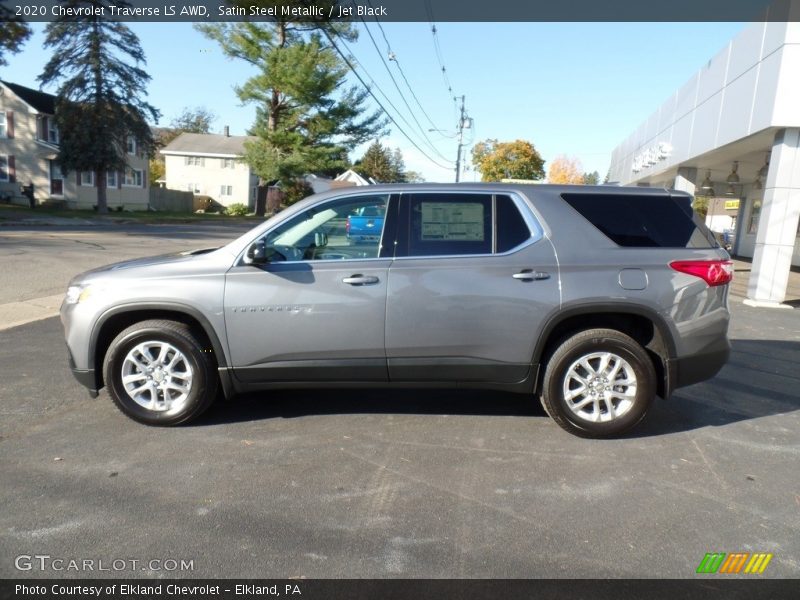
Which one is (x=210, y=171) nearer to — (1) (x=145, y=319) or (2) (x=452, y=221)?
(1) (x=145, y=319)

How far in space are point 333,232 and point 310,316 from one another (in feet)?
2.32

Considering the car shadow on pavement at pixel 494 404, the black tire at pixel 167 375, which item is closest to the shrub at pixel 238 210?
the car shadow on pavement at pixel 494 404

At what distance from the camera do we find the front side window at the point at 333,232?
4.45 metres

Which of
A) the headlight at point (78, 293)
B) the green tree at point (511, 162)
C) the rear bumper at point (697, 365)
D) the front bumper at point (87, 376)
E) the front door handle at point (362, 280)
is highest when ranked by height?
the green tree at point (511, 162)

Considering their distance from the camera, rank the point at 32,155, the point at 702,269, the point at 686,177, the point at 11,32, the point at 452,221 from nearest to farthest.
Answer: the point at 702,269 → the point at 452,221 → the point at 686,177 → the point at 11,32 → the point at 32,155

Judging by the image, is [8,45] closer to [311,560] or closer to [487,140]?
[311,560]

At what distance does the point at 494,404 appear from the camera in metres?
5.20

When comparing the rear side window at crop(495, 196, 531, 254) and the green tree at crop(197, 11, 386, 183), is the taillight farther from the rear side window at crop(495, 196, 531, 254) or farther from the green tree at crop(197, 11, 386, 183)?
the green tree at crop(197, 11, 386, 183)

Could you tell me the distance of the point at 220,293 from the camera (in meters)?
4.30

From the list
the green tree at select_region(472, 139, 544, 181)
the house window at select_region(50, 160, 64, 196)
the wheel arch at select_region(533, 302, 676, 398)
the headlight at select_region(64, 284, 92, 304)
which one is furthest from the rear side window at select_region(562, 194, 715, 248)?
the green tree at select_region(472, 139, 544, 181)

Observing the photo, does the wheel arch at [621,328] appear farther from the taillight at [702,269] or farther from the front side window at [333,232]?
the front side window at [333,232]

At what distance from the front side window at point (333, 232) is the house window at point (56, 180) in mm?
42098

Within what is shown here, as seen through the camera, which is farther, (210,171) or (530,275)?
(210,171)

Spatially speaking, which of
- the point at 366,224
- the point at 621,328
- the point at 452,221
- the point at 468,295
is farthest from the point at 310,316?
the point at 621,328
